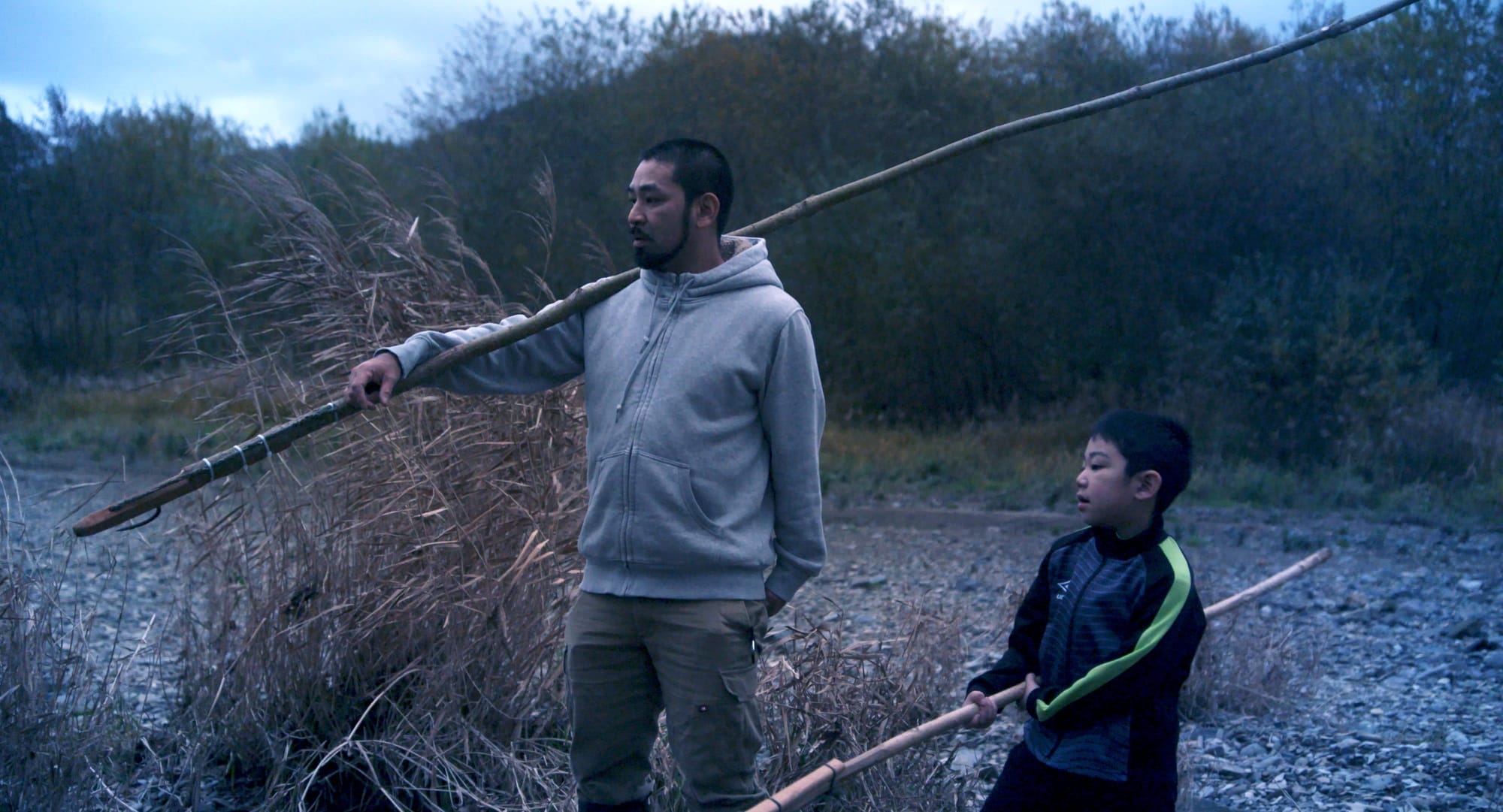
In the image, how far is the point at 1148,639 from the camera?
2.41 m

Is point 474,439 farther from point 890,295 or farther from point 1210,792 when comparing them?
point 890,295

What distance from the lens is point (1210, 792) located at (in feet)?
13.7

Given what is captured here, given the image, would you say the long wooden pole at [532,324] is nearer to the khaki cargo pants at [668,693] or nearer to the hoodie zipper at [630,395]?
the hoodie zipper at [630,395]

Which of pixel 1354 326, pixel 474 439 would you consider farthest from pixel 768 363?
pixel 1354 326

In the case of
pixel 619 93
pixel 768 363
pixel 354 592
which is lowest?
pixel 354 592

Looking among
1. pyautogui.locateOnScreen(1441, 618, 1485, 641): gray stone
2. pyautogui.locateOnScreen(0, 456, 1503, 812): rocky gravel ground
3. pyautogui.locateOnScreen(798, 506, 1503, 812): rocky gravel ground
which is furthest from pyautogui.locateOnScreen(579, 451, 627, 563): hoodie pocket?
pyautogui.locateOnScreen(1441, 618, 1485, 641): gray stone

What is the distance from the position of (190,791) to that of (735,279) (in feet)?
8.29

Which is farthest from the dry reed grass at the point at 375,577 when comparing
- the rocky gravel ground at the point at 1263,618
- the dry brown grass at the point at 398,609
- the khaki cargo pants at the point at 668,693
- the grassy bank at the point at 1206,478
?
the grassy bank at the point at 1206,478

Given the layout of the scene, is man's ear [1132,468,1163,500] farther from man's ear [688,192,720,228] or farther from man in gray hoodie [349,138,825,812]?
man's ear [688,192,720,228]

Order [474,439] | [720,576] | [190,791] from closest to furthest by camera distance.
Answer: [720,576] < [190,791] < [474,439]

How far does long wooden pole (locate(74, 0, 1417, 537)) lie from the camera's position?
8.02ft

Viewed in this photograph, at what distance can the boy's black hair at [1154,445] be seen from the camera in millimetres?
2566

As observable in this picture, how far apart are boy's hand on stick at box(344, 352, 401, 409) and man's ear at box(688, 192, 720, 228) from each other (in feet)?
2.28

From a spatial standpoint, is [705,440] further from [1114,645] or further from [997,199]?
[997,199]
